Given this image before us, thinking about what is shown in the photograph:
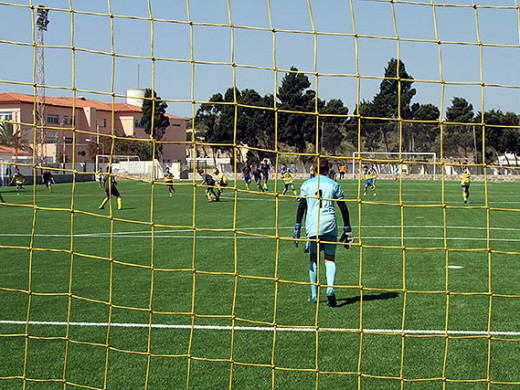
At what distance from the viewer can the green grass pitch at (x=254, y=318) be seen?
6684 millimetres

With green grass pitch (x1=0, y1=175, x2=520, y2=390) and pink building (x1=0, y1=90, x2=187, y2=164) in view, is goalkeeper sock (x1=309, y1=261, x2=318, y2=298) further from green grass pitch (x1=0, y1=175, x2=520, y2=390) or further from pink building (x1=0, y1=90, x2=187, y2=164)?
pink building (x1=0, y1=90, x2=187, y2=164)

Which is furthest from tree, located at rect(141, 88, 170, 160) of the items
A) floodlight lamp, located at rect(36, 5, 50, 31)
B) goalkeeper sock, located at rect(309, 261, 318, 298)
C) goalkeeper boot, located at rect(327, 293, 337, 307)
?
goalkeeper boot, located at rect(327, 293, 337, 307)

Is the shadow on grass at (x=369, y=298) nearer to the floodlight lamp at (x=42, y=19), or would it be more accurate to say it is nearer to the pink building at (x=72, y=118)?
the pink building at (x=72, y=118)

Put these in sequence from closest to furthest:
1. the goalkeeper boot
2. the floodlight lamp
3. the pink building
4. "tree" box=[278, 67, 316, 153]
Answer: the pink building, the floodlight lamp, "tree" box=[278, 67, 316, 153], the goalkeeper boot

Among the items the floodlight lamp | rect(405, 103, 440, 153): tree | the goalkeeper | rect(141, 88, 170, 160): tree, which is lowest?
the goalkeeper

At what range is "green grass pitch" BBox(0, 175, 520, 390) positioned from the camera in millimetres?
6684

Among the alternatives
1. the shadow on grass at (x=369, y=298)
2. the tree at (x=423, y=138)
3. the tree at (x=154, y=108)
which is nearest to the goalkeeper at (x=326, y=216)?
the shadow on grass at (x=369, y=298)

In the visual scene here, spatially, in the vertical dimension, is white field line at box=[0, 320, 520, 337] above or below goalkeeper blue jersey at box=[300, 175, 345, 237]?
below

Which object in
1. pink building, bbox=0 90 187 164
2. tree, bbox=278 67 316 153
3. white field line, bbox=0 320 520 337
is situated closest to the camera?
pink building, bbox=0 90 187 164

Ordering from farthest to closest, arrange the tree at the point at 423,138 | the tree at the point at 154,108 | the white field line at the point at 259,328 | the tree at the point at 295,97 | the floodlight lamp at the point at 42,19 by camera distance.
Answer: the tree at the point at 423,138 < the white field line at the point at 259,328 < the tree at the point at 295,97 < the floodlight lamp at the point at 42,19 < the tree at the point at 154,108

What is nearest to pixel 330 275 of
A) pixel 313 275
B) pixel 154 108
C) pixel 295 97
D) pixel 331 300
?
pixel 331 300

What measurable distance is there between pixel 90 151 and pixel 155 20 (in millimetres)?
78718

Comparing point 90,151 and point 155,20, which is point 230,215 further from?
point 90,151

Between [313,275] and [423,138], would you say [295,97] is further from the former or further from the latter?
[423,138]
